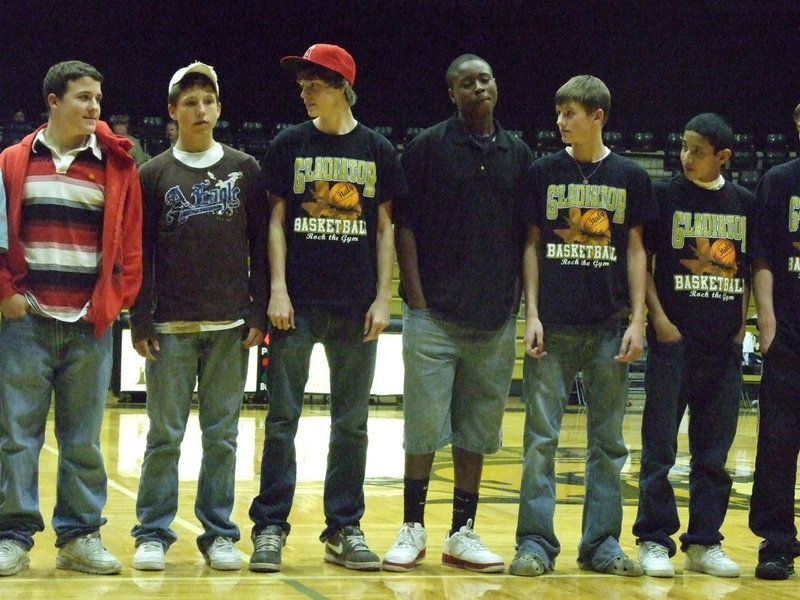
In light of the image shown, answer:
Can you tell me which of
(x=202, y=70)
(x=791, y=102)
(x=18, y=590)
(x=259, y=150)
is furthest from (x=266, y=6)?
(x=18, y=590)

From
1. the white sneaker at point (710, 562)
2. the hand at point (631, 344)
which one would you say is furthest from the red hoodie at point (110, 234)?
the white sneaker at point (710, 562)

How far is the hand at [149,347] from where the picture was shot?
4.06 metres

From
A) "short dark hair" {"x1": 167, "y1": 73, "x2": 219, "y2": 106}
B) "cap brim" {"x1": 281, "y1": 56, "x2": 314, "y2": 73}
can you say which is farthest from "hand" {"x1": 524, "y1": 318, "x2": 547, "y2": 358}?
"short dark hair" {"x1": 167, "y1": 73, "x2": 219, "y2": 106}

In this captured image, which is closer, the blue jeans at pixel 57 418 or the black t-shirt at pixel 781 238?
the blue jeans at pixel 57 418

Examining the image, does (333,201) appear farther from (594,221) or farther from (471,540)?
(471,540)

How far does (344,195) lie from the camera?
4207 mm

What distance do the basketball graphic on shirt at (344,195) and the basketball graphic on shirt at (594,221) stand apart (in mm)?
884

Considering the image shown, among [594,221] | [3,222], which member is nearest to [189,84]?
[3,222]

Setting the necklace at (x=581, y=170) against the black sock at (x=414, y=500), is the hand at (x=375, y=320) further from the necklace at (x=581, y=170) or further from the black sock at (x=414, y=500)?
the necklace at (x=581, y=170)

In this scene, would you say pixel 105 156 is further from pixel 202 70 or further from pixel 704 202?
A: pixel 704 202

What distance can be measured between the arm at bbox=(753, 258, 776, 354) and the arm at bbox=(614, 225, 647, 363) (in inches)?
19.1

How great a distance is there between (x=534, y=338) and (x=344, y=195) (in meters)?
0.90

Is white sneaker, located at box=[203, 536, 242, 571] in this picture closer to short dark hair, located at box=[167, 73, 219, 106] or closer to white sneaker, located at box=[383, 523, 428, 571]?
white sneaker, located at box=[383, 523, 428, 571]

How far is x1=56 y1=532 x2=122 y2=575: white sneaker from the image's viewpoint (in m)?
3.87
